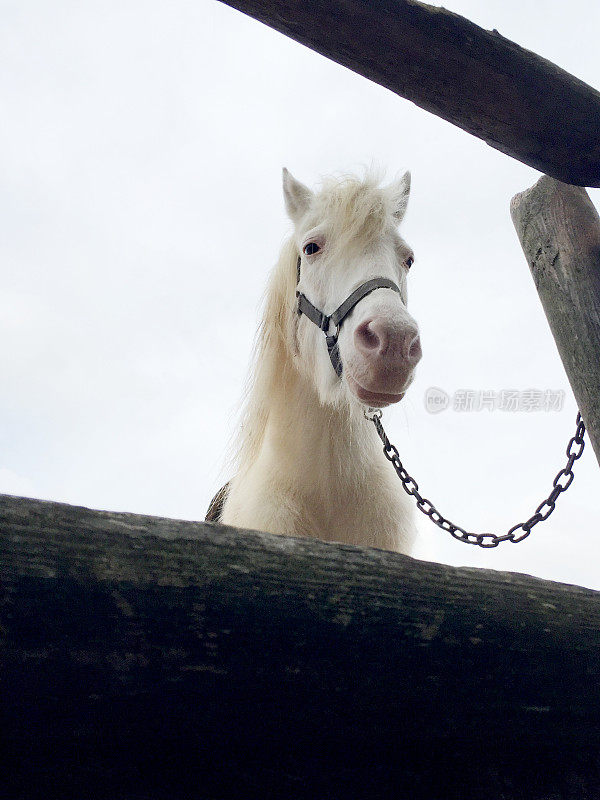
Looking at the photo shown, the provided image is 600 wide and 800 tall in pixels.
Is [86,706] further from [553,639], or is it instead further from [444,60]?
[444,60]

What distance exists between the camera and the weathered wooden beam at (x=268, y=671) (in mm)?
672

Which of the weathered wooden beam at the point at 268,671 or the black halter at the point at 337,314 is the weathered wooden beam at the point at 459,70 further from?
the weathered wooden beam at the point at 268,671

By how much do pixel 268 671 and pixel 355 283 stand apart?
87.3 inches

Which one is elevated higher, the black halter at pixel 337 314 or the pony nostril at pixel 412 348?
the black halter at pixel 337 314

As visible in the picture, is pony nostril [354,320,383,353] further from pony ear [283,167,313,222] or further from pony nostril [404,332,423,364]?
pony ear [283,167,313,222]

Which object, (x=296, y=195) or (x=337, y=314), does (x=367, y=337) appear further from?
(x=296, y=195)

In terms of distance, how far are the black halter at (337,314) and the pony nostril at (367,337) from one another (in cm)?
24

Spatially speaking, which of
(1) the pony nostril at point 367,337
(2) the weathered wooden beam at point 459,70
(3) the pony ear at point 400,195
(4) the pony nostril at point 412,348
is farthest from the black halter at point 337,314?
(2) the weathered wooden beam at point 459,70

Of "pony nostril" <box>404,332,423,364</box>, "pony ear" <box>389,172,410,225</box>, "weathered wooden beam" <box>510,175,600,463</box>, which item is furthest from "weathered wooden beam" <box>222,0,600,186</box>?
"pony ear" <box>389,172,410,225</box>

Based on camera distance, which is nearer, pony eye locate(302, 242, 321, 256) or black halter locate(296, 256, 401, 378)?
black halter locate(296, 256, 401, 378)

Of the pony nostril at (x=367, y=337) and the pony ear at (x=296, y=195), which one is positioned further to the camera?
the pony ear at (x=296, y=195)

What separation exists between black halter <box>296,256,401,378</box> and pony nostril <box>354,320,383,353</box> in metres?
0.24

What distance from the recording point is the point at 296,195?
346cm

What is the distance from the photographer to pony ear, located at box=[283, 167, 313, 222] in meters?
3.45
